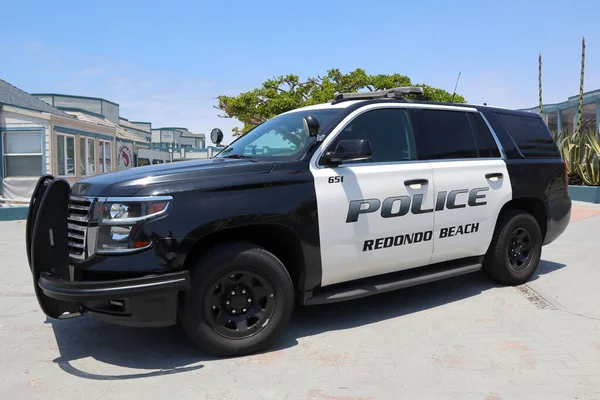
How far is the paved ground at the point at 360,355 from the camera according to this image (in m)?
3.22

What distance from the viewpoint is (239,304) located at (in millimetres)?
3697

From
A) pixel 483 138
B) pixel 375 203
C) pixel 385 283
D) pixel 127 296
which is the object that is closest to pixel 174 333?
pixel 127 296

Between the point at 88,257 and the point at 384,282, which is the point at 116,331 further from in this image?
the point at 384,282

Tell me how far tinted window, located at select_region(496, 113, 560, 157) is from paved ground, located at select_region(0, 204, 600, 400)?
1562 millimetres

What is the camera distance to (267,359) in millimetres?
3713

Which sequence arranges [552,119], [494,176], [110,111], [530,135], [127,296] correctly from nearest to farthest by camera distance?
[127,296] → [494,176] → [530,135] → [552,119] → [110,111]

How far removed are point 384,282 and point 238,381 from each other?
64.9 inches

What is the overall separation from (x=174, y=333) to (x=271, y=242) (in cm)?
118

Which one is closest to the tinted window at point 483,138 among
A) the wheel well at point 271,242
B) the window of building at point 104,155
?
the wheel well at point 271,242

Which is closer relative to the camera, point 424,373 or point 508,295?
point 424,373

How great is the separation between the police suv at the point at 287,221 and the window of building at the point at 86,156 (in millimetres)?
17616

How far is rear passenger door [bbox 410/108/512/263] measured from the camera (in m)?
4.71

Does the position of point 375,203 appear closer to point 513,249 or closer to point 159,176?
point 159,176

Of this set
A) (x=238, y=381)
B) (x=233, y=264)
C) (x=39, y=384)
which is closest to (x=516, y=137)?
(x=233, y=264)
